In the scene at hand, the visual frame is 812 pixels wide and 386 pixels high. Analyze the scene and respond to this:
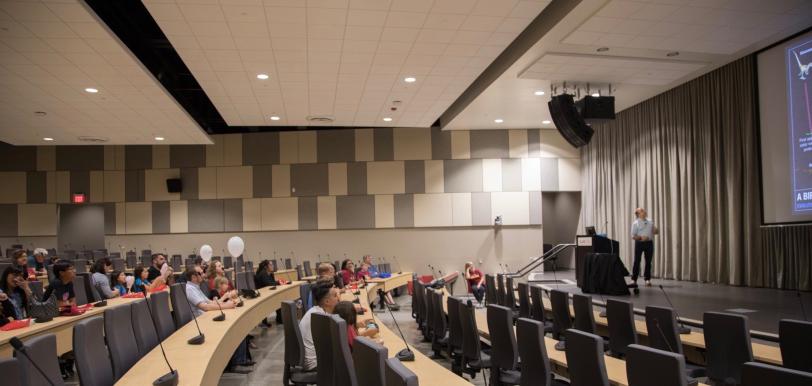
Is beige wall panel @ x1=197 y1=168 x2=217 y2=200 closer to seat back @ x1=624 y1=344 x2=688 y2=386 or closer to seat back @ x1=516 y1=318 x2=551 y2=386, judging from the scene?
seat back @ x1=516 y1=318 x2=551 y2=386

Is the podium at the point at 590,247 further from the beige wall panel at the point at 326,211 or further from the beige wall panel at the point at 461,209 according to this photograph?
the beige wall panel at the point at 326,211

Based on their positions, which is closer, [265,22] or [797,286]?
[265,22]

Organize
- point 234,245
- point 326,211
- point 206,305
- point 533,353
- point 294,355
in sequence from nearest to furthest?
point 533,353 < point 294,355 < point 206,305 < point 234,245 < point 326,211

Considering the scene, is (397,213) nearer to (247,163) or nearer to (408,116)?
(408,116)

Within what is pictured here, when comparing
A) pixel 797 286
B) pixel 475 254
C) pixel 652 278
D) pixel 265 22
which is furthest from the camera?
pixel 475 254

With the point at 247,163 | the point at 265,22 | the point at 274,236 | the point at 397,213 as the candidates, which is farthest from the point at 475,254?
the point at 265,22

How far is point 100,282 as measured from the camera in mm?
7730

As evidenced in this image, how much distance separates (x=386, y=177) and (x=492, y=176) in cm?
299

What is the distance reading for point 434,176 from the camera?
16.2 meters

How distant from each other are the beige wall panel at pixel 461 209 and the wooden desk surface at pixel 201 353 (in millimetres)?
9641

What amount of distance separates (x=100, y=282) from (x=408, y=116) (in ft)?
25.9

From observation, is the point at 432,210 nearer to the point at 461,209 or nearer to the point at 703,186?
the point at 461,209

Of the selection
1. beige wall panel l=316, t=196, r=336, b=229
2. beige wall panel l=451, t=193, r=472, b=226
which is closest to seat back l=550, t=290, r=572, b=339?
beige wall panel l=451, t=193, r=472, b=226

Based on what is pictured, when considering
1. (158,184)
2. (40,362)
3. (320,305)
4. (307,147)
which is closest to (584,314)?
(320,305)
